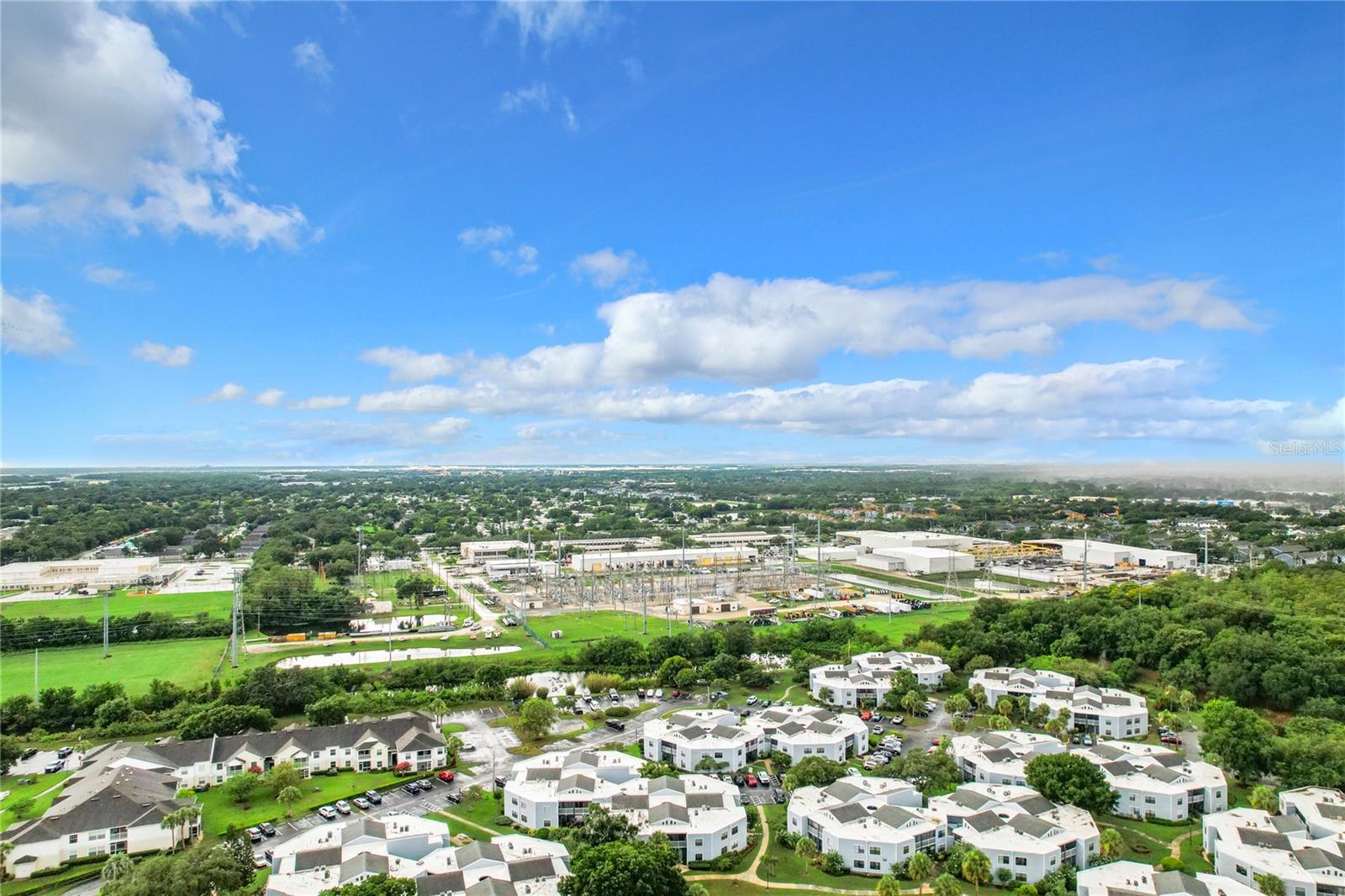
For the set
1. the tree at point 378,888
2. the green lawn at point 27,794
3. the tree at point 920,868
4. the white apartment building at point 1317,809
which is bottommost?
the green lawn at point 27,794

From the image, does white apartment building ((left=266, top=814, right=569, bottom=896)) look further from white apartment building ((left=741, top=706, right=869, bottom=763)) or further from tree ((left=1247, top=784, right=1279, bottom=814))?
tree ((left=1247, top=784, right=1279, bottom=814))

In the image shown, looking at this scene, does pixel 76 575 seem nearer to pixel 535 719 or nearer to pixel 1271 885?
pixel 535 719

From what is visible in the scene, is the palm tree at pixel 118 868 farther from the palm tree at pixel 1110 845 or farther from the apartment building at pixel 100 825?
the palm tree at pixel 1110 845

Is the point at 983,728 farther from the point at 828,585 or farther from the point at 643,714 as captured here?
the point at 828,585

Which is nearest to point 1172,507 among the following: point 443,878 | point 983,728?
point 983,728

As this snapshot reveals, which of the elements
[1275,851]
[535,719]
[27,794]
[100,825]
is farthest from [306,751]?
[1275,851]

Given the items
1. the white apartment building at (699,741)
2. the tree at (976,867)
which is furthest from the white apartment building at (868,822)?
the white apartment building at (699,741)
